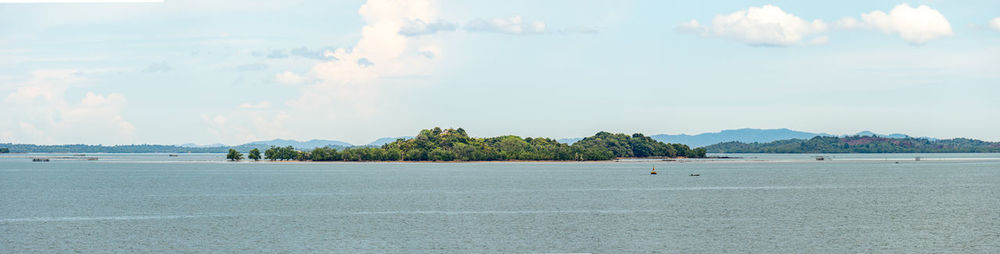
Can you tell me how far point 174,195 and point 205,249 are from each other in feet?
166

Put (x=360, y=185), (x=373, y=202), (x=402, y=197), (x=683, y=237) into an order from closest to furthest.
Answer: (x=683, y=237) < (x=373, y=202) < (x=402, y=197) < (x=360, y=185)

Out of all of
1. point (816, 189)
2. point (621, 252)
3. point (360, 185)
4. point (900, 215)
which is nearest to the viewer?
point (621, 252)

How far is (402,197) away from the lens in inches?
3602

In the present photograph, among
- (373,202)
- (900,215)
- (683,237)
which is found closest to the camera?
(683,237)

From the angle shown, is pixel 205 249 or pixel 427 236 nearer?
pixel 205 249

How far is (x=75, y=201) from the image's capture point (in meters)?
84.9

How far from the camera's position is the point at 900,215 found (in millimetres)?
69500

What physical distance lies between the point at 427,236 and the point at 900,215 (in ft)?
128

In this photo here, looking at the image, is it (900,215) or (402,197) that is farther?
(402,197)

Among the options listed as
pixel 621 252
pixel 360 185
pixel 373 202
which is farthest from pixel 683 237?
pixel 360 185

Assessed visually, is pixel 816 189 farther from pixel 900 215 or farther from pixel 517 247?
pixel 517 247

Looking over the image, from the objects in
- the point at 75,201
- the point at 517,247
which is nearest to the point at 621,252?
the point at 517,247

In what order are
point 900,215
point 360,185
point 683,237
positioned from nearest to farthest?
1. point 683,237
2. point 900,215
3. point 360,185

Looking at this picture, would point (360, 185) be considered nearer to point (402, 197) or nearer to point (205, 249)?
point (402, 197)
